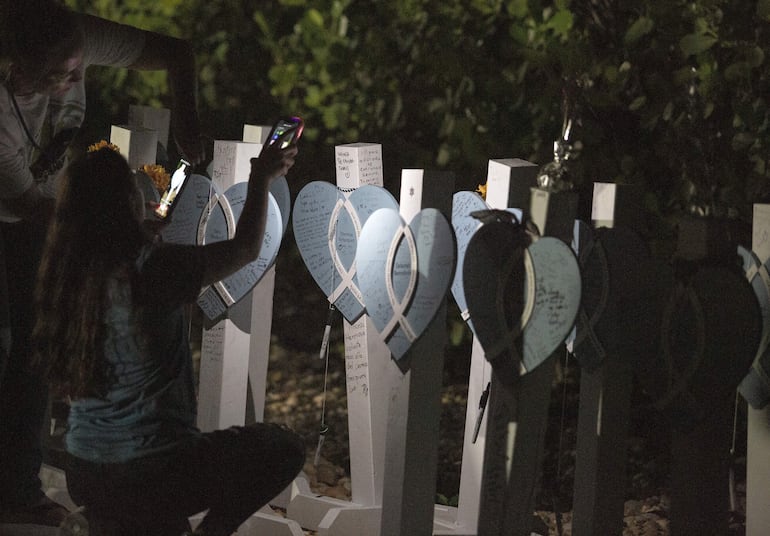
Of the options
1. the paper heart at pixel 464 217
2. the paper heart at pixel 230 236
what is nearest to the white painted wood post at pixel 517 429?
the paper heart at pixel 464 217

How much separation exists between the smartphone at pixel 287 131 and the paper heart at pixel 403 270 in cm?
28

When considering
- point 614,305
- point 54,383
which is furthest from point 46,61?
point 614,305

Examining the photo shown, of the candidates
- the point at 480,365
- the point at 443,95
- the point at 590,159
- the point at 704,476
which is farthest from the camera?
the point at 443,95

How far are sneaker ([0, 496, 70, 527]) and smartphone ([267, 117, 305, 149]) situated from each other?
1.20 meters

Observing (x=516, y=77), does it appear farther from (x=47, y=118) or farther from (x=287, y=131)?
(x=47, y=118)

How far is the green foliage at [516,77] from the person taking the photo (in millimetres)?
3705

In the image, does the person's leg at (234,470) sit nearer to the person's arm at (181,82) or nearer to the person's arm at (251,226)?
the person's arm at (251,226)

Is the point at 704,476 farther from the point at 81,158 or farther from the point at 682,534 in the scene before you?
the point at 81,158

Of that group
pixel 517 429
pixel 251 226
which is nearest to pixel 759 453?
pixel 517 429

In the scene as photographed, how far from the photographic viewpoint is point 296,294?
629 centimetres

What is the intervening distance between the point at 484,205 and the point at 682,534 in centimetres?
88

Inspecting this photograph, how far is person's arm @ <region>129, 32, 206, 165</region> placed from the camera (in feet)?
10.8

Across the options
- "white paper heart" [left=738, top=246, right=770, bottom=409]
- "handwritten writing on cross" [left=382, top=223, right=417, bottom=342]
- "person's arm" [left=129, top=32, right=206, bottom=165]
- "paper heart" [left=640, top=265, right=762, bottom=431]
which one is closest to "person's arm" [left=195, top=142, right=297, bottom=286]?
"handwritten writing on cross" [left=382, top=223, right=417, bottom=342]

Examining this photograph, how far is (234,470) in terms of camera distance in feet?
8.54
